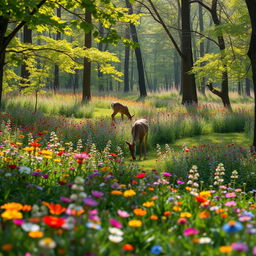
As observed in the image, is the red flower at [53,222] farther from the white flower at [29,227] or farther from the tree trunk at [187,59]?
the tree trunk at [187,59]

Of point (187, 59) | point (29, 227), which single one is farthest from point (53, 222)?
point (187, 59)

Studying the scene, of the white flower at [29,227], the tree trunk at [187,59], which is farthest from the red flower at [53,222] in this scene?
the tree trunk at [187,59]

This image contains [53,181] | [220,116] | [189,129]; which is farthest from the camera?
[220,116]

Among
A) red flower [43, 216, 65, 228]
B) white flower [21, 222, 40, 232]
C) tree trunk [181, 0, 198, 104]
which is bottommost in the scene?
white flower [21, 222, 40, 232]

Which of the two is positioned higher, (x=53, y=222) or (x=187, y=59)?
(x=187, y=59)

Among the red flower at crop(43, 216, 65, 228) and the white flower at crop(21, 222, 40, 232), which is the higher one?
the red flower at crop(43, 216, 65, 228)

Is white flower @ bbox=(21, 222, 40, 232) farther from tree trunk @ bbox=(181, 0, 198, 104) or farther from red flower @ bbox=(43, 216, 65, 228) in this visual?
tree trunk @ bbox=(181, 0, 198, 104)

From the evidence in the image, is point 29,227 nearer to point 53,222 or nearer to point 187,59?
point 53,222

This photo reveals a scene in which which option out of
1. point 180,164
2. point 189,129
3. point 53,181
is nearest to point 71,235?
point 53,181

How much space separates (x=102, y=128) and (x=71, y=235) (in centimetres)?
838

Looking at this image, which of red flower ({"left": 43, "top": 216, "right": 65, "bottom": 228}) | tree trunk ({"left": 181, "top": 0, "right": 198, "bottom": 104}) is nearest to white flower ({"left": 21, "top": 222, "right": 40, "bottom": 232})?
red flower ({"left": 43, "top": 216, "right": 65, "bottom": 228})

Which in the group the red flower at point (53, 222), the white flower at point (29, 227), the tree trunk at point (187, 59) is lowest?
the white flower at point (29, 227)

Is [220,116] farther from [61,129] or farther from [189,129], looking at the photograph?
[61,129]

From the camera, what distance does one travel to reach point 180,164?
6793 millimetres
